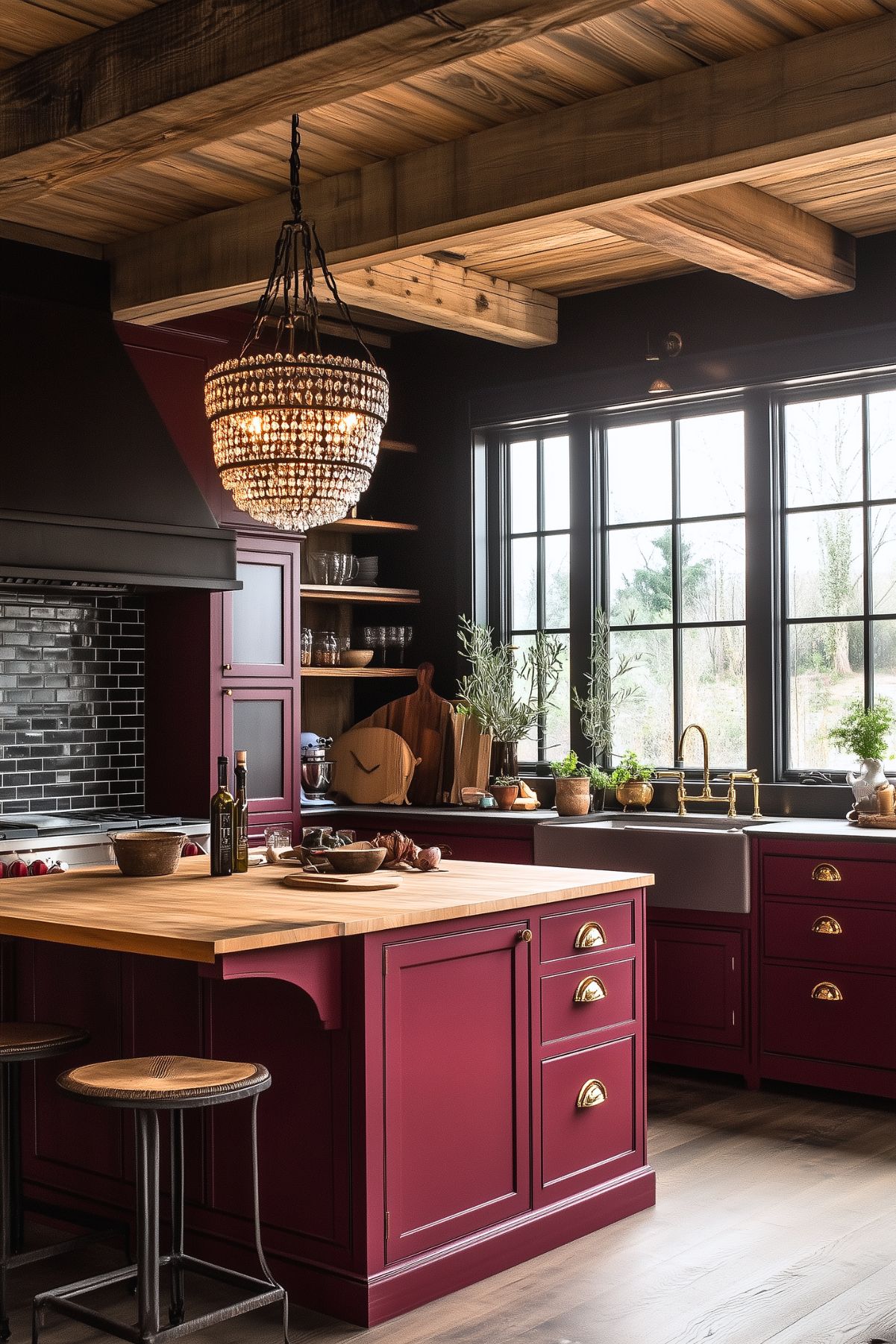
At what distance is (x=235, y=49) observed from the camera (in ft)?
10.4

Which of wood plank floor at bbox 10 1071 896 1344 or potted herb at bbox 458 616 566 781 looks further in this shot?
potted herb at bbox 458 616 566 781

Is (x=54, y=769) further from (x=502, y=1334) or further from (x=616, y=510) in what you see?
(x=502, y=1334)

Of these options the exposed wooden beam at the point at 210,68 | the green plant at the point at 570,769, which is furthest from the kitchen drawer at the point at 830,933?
the exposed wooden beam at the point at 210,68

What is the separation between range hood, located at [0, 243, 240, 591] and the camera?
514cm

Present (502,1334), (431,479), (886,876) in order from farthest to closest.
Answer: (431,479)
(886,876)
(502,1334)

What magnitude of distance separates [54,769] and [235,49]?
11.1 ft

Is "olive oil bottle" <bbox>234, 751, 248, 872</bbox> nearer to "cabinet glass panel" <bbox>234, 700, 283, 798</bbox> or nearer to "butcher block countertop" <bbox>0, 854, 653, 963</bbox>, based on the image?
"butcher block countertop" <bbox>0, 854, 653, 963</bbox>

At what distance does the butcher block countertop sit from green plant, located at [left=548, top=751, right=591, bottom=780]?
1.82 metres

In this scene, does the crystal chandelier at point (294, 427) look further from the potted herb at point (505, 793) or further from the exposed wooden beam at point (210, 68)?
the potted herb at point (505, 793)

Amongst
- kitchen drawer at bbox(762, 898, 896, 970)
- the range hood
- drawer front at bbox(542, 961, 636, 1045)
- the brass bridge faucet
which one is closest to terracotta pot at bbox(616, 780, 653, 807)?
the brass bridge faucet

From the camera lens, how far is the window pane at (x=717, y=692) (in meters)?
6.02

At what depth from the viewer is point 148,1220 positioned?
277cm

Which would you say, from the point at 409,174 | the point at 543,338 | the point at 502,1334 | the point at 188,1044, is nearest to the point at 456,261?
the point at 543,338

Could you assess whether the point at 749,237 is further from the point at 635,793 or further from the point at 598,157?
the point at 635,793
